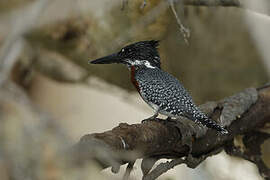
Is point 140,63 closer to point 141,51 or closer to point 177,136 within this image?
point 141,51

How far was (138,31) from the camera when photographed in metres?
5.44

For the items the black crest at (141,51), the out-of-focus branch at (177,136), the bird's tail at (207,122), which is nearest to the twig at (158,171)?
the out-of-focus branch at (177,136)

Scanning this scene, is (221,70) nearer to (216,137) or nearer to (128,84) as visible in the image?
(128,84)

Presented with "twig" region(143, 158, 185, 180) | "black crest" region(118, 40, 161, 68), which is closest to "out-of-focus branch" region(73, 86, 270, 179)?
"twig" region(143, 158, 185, 180)

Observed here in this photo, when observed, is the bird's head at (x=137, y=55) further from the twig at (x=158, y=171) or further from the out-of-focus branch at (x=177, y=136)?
the twig at (x=158, y=171)

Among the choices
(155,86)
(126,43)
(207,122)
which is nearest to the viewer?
(207,122)

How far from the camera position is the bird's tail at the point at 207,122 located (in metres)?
3.74

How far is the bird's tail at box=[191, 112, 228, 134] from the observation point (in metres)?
3.74

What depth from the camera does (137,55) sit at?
455cm

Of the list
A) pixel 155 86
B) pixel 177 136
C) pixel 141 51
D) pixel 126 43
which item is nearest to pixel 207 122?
pixel 177 136

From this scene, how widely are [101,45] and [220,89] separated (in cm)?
122

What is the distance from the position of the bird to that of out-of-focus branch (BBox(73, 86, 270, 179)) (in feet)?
0.37

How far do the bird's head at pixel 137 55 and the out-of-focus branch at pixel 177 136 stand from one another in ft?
2.00

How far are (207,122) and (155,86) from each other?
654mm
